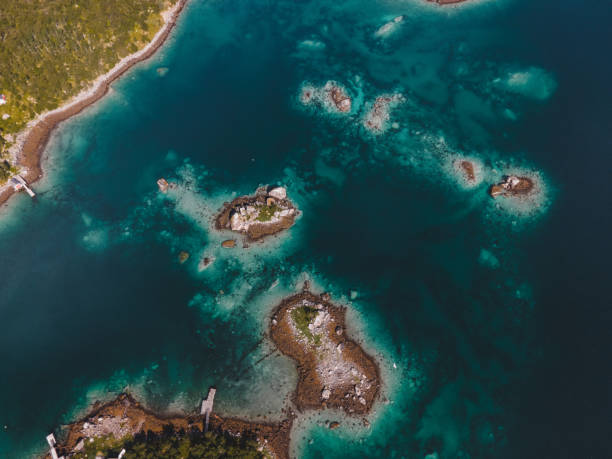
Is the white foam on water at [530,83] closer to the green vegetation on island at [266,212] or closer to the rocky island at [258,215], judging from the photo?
the rocky island at [258,215]

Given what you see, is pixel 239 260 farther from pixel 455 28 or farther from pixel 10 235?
pixel 455 28

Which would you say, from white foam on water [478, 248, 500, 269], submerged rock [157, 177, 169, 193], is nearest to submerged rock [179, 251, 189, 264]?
submerged rock [157, 177, 169, 193]

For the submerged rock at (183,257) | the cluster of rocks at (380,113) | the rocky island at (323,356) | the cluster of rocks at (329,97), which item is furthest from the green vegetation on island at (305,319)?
the cluster of rocks at (329,97)

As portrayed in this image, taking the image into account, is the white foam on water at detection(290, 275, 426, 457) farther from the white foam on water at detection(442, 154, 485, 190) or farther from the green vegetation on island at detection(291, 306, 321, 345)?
the white foam on water at detection(442, 154, 485, 190)

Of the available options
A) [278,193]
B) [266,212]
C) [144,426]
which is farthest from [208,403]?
[278,193]

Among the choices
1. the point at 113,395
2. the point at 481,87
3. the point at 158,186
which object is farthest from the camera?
the point at 481,87

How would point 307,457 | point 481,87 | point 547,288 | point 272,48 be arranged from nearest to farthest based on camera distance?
point 307,457 < point 547,288 < point 481,87 < point 272,48

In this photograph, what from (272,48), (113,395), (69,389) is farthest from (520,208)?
(69,389)

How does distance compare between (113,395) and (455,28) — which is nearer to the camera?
(113,395)
